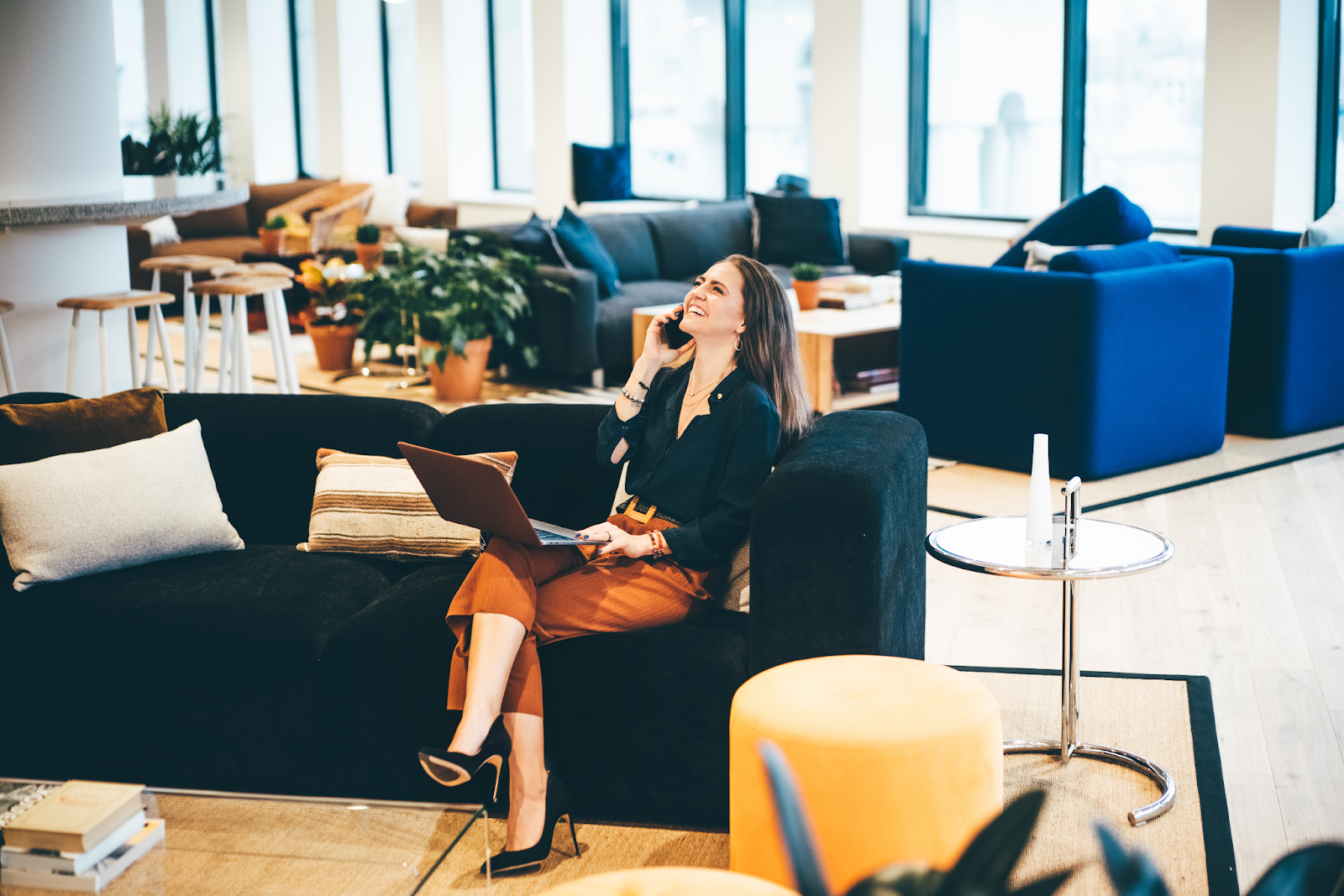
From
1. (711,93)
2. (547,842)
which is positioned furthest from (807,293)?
(547,842)

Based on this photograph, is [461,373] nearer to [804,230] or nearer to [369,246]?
[804,230]

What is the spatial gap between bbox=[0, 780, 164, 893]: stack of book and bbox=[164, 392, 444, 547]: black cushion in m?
1.27

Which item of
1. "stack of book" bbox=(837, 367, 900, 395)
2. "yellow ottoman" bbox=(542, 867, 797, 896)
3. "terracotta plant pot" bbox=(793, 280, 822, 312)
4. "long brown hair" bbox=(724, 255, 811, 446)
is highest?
"long brown hair" bbox=(724, 255, 811, 446)

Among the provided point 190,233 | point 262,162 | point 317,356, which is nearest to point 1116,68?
point 317,356

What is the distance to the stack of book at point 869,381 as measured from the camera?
6.38 meters

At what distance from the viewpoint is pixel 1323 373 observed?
18.7 ft

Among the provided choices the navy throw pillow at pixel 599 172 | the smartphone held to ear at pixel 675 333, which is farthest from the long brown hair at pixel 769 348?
the navy throw pillow at pixel 599 172

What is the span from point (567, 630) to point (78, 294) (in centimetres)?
344

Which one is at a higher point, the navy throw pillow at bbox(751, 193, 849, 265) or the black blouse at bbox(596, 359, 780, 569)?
the navy throw pillow at bbox(751, 193, 849, 265)

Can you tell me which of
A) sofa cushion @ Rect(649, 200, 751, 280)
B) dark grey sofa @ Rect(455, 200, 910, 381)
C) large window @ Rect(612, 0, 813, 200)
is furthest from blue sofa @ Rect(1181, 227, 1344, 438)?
large window @ Rect(612, 0, 813, 200)

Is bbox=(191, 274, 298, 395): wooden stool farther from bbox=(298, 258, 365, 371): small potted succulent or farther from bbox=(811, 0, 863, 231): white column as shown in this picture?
bbox=(811, 0, 863, 231): white column

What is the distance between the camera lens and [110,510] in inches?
109

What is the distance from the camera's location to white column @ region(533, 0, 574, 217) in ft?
32.4

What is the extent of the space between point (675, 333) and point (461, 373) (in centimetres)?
395
